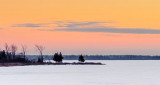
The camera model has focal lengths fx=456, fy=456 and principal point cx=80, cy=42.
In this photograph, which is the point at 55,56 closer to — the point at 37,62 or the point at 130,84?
the point at 37,62

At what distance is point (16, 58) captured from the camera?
14888cm

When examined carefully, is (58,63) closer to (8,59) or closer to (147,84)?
(8,59)

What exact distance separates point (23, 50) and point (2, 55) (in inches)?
416

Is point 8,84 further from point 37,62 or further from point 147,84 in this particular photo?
point 37,62

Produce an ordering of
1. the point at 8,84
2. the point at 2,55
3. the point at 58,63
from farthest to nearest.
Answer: the point at 58,63 < the point at 2,55 < the point at 8,84

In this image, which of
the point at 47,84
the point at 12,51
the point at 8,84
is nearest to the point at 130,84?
the point at 47,84

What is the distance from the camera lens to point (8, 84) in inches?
1891

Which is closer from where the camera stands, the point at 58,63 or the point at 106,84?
the point at 106,84

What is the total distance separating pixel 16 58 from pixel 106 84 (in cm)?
10214

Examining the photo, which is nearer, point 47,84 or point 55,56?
point 47,84

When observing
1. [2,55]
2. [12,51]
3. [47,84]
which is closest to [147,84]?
[47,84]

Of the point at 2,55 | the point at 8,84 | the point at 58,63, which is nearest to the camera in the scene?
the point at 8,84

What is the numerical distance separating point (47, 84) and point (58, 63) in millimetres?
104847

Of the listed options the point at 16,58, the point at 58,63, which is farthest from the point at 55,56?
the point at 16,58
